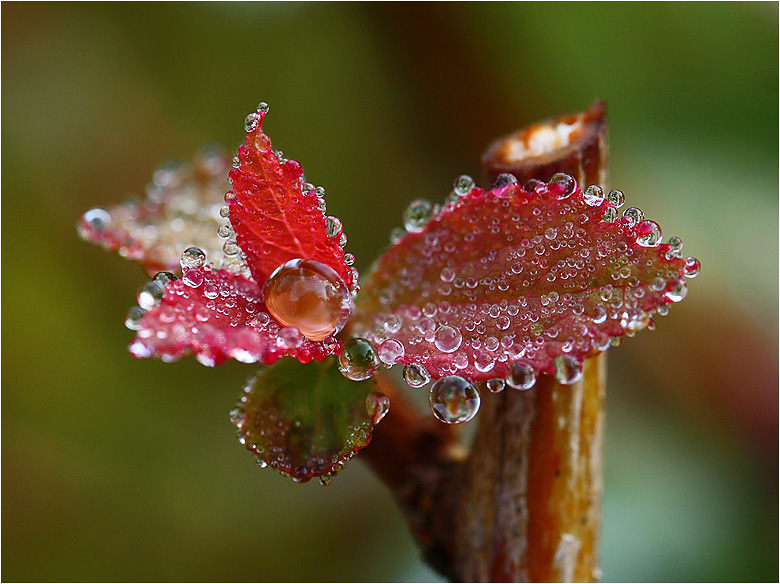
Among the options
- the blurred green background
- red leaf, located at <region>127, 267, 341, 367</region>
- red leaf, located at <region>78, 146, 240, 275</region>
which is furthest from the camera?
the blurred green background

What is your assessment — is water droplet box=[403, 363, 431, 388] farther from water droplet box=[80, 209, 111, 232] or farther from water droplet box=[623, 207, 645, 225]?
water droplet box=[80, 209, 111, 232]

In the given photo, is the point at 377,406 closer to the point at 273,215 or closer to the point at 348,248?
the point at 273,215

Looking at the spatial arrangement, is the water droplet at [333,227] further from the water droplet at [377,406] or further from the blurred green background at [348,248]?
the blurred green background at [348,248]

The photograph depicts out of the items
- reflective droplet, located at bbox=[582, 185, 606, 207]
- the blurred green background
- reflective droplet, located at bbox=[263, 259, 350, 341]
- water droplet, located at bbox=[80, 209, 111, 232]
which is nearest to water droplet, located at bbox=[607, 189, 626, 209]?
reflective droplet, located at bbox=[582, 185, 606, 207]

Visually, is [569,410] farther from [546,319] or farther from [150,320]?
[150,320]

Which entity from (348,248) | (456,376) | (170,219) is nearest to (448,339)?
(456,376)

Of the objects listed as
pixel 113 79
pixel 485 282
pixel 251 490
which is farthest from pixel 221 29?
pixel 485 282
